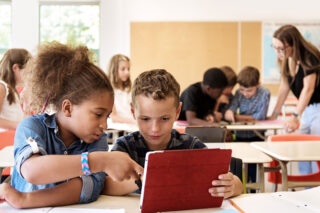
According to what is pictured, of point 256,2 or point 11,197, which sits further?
point 256,2

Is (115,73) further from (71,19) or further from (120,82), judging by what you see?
(71,19)

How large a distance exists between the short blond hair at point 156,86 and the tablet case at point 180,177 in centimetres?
41

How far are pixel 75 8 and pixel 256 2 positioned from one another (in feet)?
10.8

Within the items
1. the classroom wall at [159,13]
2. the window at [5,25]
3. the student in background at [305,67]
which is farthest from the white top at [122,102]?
the window at [5,25]

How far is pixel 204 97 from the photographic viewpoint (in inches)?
141

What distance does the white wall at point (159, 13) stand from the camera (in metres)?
6.67

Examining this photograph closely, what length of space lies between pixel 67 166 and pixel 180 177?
0.99ft

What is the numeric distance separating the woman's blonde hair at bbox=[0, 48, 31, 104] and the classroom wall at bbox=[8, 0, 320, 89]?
3674 mm

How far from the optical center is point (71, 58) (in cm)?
127

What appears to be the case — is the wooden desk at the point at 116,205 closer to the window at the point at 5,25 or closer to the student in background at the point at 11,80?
the student in background at the point at 11,80

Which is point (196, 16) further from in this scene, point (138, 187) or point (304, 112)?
point (138, 187)

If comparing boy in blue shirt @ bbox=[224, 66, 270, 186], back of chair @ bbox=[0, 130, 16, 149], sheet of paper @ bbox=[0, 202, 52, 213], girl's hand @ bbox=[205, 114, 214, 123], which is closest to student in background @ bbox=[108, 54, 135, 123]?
girl's hand @ bbox=[205, 114, 214, 123]

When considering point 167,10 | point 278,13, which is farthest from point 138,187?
point 278,13

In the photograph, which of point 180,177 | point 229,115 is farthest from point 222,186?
point 229,115
